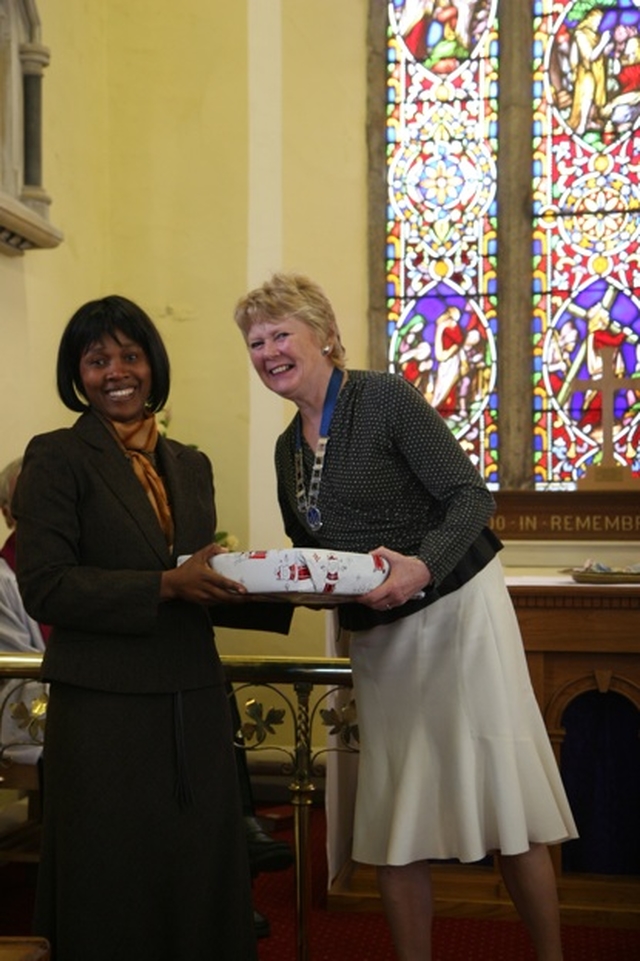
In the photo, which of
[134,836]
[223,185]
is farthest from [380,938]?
[223,185]

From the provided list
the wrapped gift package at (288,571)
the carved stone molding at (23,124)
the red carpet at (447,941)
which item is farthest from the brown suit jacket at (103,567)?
the carved stone molding at (23,124)

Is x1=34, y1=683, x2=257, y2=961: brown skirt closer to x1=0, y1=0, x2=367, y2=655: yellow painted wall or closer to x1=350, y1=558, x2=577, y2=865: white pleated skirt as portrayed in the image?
x1=350, y1=558, x2=577, y2=865: white pleated skirt

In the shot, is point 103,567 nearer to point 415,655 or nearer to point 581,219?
point 415,655

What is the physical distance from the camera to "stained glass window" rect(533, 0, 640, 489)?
23.6ft

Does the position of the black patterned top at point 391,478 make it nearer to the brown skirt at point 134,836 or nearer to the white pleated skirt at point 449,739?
the white pleated skirt at point 449,739

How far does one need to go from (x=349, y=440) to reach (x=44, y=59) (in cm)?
416

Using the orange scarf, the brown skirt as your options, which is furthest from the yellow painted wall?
the brown skirt

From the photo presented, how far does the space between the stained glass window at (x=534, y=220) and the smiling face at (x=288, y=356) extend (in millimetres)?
4699

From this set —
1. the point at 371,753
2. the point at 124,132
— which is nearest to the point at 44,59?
the point at 124,132

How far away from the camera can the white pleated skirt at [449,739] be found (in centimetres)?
259

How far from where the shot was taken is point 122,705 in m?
2.33

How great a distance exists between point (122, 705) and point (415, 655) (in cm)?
61

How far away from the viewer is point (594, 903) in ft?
13.2

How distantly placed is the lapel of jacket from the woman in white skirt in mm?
353
